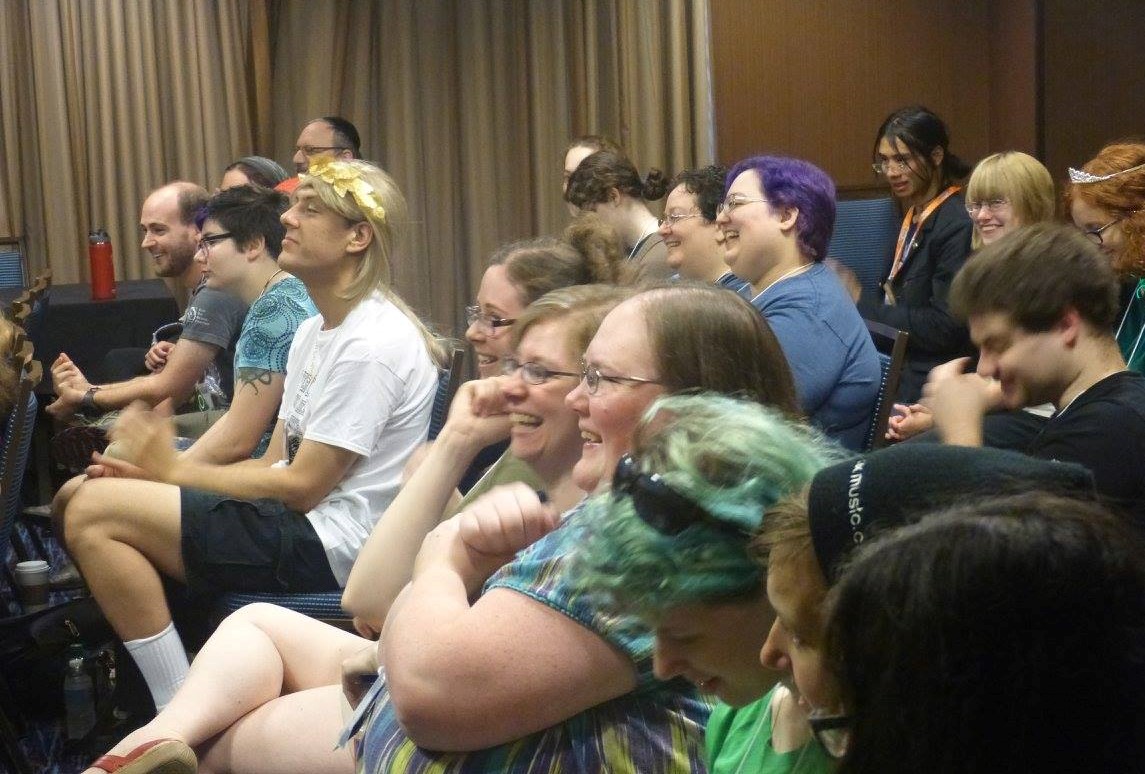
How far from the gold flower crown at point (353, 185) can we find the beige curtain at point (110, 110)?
11.7 ft

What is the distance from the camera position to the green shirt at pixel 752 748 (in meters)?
1.11

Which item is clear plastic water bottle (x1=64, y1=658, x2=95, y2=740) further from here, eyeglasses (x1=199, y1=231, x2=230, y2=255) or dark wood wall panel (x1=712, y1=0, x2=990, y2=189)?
dark wood wall panel (x1=712, y1=0, x2=990, y2=189)

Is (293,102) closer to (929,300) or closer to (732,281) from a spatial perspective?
(732,281)

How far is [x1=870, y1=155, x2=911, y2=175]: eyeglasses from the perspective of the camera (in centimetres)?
450

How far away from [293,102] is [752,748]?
5.66 metres

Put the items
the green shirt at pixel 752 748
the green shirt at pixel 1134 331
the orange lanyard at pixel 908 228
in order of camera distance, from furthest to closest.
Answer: the orange lanyard at pixel 908 228
the green shirt at pixel 1134 331
the green shirt at pixel 752 748

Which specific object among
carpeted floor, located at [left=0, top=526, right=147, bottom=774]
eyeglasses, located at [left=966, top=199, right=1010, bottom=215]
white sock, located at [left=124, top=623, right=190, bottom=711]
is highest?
eyeglasses, located at [left=966, top=199, right=1010, bottom=215]

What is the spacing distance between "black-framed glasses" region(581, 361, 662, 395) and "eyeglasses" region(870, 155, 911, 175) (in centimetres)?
309

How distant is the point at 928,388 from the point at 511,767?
134cm

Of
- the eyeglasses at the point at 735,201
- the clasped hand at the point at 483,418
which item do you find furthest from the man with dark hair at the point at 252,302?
the clasped hand at the point at 483,418

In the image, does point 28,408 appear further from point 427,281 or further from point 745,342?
point 427,281

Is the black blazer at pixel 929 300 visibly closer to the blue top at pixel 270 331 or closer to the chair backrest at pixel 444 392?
the chair backrest at pixel 444 392

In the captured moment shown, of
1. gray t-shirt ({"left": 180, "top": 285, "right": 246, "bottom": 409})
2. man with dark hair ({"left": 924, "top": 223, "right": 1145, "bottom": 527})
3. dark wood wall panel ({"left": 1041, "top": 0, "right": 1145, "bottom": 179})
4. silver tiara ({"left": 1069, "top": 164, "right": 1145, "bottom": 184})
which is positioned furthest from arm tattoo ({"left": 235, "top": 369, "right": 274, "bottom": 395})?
dark wood wall panel ({"left": 1041, "top": 0, "right": 1145, "bottom": 179})

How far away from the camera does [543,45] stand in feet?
20.3
